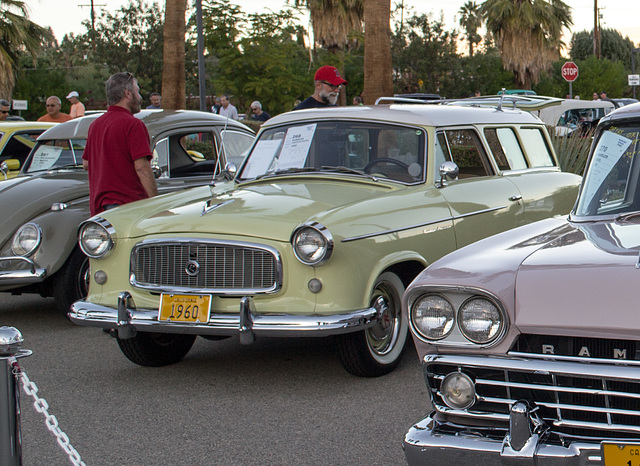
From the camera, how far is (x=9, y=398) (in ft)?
9.91

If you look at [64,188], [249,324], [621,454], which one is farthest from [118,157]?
[621,454]

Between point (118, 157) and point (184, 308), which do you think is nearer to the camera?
point (184, 308)

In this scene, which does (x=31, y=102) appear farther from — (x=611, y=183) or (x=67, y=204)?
(x=611, y=183)

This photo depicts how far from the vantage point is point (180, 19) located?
1562cm

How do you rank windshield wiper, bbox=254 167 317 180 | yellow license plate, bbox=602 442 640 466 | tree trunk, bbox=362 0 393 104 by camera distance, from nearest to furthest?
yellow license plate, bbox=602 442 640 466
windshield wiper, bbox=254 167 317 180
tree trunk, bbox=362 0 393 104

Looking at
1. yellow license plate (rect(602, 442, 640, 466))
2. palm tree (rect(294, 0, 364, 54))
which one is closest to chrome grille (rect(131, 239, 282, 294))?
yellow license plate (rect(602, 442, 640, 466))

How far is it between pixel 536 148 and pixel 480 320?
465 centimetres

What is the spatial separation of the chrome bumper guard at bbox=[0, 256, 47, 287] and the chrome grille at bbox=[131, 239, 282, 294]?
175 cm

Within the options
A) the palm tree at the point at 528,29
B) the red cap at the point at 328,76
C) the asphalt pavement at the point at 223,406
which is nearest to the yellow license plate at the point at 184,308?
the asphalt pavement at the point at 223,406

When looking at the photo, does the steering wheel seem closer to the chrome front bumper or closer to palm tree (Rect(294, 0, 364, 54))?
the chrome front bumper

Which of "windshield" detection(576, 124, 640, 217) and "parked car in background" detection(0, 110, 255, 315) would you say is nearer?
"windshield" detection(576, 124, 640, 217)

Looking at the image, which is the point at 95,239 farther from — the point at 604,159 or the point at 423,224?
the point at 604,159

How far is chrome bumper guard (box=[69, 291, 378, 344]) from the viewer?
15.9 feet

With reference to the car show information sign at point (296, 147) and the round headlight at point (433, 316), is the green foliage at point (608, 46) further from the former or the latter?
the round headlight at point (433, 316)
